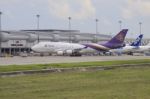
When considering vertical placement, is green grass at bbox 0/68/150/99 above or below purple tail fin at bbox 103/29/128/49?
below

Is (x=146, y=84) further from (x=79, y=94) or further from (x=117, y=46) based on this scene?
(x=117, y=46)

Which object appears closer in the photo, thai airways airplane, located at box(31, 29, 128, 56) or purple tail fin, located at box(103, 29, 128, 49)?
thai airways airplane, located at box(31, 29, 128, 56)

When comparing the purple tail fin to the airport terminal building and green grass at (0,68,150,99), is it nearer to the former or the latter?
the airport terminal building

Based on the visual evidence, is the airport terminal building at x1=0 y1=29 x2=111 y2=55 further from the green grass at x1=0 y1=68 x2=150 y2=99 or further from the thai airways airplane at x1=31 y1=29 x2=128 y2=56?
the green grass at x1=0 y1=68 x2=150 y2=99

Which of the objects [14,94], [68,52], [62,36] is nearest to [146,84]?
[14,94]

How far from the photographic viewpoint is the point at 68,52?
305 feet

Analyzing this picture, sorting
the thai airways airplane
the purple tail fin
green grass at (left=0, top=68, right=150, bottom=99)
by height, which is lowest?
green grass at (left=0, top=68, right=150, bottom=99)

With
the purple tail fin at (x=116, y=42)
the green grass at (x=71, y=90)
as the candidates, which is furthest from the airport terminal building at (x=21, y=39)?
the green grass at (x=71, y=90)

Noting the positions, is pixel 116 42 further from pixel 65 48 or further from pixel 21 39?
pixel 21 39

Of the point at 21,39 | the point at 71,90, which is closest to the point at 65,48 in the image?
the point at 21,39

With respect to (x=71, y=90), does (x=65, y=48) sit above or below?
above

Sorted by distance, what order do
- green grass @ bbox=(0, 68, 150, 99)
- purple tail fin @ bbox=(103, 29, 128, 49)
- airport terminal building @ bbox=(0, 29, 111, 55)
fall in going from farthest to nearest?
airport terminal building @ bbox=(0, 29, 111, 55), purple tail fin @ bbox=(103, 29, 128, 49), green grass @ bbox=(0, 68, 150, 99)

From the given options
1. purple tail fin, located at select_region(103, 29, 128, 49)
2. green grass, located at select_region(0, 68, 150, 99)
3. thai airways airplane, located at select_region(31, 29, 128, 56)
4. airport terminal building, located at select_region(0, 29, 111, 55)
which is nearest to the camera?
green grass, located at select_region(0, 68, 150, 99)

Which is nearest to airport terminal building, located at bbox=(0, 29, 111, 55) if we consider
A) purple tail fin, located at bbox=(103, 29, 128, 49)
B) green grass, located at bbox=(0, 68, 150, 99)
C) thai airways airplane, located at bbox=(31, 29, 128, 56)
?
thai airways airplane, located at bbox=(31, 29, 128, 56)
